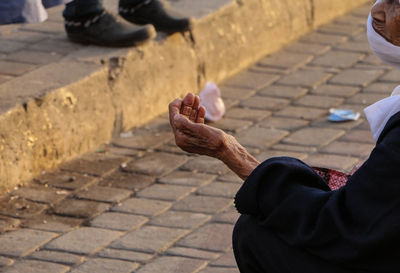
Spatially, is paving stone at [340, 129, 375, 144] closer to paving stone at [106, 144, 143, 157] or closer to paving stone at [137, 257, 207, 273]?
paving stone at [106, 144, 143, 157]

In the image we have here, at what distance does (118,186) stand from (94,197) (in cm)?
18

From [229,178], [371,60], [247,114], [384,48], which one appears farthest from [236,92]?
[384,48]

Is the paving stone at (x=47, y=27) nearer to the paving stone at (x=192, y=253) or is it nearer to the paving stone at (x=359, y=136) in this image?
the paving stone at (x=359, y=136)

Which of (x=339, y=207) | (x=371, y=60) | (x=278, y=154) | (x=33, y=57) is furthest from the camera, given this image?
(x=371, y=60)

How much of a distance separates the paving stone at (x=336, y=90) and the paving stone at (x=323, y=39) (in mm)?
981

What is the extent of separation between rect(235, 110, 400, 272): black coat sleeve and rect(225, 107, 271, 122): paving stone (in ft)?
9.79

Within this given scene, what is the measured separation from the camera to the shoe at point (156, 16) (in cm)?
582

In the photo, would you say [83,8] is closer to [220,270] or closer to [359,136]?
[359,136]

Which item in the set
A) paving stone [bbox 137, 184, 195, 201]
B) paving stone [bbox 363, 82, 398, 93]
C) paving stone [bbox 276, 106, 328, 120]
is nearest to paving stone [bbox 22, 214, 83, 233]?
paving stone [bbox 137, 184, 195, 201]

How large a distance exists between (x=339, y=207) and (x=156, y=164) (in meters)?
2.61

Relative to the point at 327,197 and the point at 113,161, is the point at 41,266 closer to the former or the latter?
the point at 113,161

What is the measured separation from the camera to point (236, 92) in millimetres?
6117

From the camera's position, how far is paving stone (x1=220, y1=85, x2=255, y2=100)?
19.8ft

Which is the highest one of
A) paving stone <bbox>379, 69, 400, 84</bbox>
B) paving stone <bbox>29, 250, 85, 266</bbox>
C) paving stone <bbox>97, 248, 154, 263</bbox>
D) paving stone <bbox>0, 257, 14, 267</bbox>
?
paving stone <bbox>0, 257, 14, 267</bbox>
